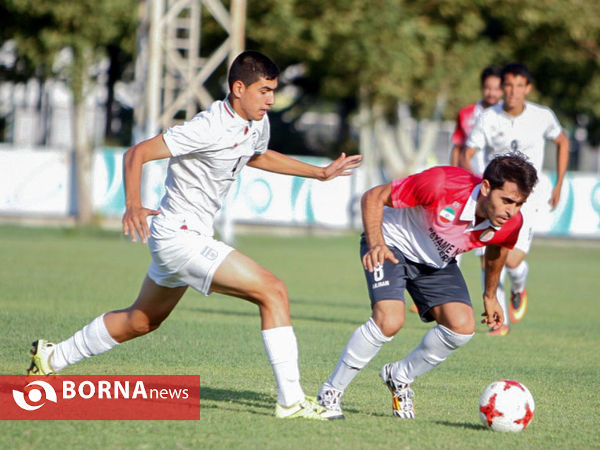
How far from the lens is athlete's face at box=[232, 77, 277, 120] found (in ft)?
20.1

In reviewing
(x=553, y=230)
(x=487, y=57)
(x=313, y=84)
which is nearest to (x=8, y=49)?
(x=313, y=84)

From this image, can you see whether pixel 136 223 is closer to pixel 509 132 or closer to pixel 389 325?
pixel 389 325

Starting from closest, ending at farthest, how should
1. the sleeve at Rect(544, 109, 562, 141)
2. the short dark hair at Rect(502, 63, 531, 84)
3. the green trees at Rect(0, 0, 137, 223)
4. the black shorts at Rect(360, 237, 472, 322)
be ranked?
the black shorts at Rect(360, 237, 472, 322)
the short dark hair at Rect(502, 63, 531, 84)
the sleeve at Rect(544, 109, 562, 141)
the green trees at Rect(0, 0, 137, 223)

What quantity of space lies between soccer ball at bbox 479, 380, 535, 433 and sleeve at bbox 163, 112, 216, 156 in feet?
7.20

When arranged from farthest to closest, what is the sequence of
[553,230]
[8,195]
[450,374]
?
[553,230] < [8,195] < [450,374]

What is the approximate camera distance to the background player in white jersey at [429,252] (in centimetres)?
610

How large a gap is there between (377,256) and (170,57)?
17.7 metres

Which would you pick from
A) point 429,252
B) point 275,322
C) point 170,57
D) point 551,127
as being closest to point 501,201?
point 429,252

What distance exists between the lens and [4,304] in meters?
11.0

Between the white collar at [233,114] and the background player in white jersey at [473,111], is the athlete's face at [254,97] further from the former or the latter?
the background player in white jersey at [473,111]

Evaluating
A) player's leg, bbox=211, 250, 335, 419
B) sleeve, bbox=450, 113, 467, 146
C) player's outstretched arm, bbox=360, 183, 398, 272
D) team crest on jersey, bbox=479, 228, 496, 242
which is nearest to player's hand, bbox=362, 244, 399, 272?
player's outstretched arm, bbox=360, 183, 398, 272

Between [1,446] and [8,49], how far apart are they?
1117 inches

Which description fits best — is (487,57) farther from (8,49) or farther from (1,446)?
(1,446)

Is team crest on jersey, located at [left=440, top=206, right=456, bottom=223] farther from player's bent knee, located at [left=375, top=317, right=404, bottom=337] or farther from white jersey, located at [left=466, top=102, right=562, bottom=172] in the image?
white jersey, located at [left=466, top=102, right=562, bottom=172]
